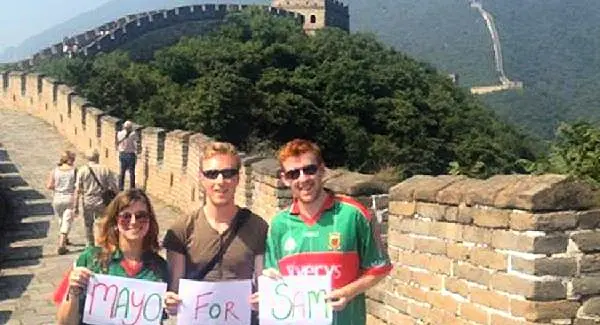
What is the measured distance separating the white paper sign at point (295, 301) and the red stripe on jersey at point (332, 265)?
0.03m

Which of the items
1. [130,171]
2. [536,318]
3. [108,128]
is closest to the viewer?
[536,318]

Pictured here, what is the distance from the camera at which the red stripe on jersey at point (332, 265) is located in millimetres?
3785

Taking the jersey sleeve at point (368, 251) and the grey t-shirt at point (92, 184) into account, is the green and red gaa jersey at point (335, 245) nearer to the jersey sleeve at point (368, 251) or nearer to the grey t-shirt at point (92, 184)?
the jersey sleeve at point (368, 251)

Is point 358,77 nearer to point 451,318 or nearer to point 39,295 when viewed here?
point 39,295

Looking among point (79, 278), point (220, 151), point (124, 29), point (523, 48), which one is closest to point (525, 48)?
point (523, 48)

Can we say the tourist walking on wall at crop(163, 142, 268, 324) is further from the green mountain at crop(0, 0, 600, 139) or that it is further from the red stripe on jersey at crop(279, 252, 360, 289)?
the green mountain at crop(0, 0, 600, 139)

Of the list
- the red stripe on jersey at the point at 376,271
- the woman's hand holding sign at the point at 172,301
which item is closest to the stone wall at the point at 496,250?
the red stripe on jersey at the point at 376,271

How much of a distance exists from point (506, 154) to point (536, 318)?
35465 millimetres

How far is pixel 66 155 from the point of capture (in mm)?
11164

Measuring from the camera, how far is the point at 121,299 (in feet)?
13.1

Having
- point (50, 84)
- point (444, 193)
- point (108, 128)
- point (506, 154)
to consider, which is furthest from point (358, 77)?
point (444, 193)

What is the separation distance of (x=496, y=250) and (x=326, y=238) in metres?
1.24

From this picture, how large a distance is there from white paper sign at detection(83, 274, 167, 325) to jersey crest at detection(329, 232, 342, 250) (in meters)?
0.69

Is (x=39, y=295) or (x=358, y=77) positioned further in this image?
(x=358, y=77)
